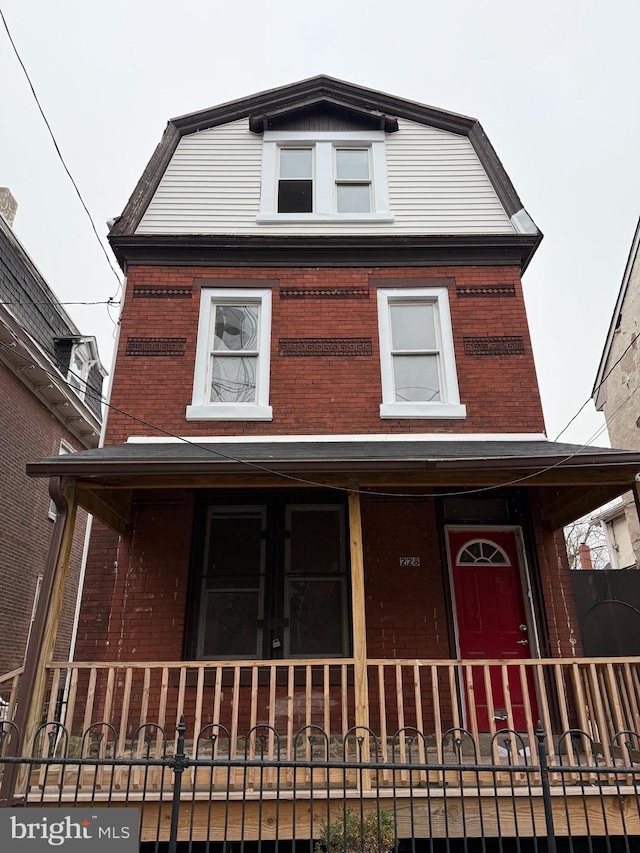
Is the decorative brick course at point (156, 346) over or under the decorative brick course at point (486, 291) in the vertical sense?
under

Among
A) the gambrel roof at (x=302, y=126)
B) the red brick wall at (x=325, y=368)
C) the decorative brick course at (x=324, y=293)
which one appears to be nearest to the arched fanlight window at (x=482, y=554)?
the red brick wall at (x=325, y=368)

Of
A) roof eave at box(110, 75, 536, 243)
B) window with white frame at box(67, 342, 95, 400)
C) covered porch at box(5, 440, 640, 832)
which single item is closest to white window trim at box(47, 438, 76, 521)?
window with white frame at box(67, 342, 95, 400)

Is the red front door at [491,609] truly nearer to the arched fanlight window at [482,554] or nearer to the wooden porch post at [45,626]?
the arched fanlight window at [482,554]

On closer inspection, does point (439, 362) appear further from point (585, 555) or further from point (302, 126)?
point (585, 555)

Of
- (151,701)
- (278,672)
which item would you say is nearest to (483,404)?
(278,672)

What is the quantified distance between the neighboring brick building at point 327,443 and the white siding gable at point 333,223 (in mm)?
39

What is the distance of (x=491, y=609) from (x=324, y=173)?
6.83 m

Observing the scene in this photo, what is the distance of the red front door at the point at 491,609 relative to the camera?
681cm

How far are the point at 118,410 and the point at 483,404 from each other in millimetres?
4633

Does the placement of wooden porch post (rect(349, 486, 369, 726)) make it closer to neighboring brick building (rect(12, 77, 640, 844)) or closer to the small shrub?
neighboring brick building (rect(12, 77, 640, 844))

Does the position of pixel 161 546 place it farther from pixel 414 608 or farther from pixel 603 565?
pixel 603 565

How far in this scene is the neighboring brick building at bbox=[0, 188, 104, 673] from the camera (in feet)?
39.4

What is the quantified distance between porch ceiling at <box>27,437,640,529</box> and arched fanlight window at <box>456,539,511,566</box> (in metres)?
1.08

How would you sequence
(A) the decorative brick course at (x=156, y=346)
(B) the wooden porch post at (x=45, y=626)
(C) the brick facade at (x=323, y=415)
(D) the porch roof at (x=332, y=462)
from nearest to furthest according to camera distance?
(B) the wooden porch post at (x=45, y=626), (D) the porch roof at (x=332, y=462), (C) the brick facade at (x=323, y=415), (A) the decorative brick course at (x=156, y=346)
